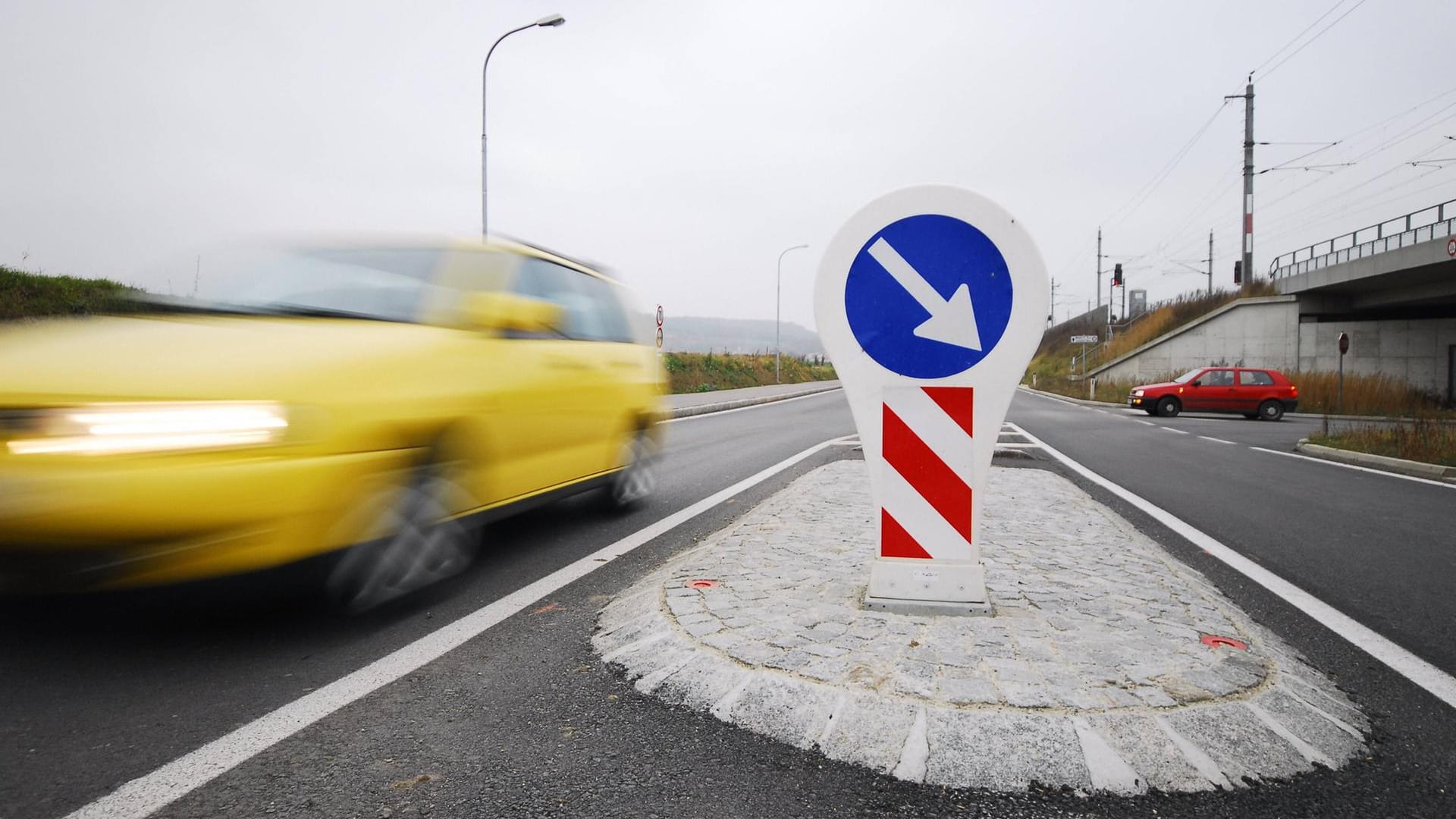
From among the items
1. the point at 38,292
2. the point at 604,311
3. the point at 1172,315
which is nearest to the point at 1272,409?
the point at 1172,315

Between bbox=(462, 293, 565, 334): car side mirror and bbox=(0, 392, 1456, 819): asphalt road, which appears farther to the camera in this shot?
bbox=(462, 293, 565, 334): car side mirror

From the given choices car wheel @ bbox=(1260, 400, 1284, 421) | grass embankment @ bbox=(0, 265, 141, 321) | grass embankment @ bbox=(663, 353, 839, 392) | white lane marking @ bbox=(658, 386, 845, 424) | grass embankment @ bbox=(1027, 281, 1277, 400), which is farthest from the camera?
grass embankment @ bbox=(1027, 281, 1277, 400)

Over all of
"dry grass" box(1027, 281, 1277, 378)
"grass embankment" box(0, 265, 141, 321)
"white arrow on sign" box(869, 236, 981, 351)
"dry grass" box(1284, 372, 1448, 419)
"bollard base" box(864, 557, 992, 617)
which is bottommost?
"bollard base" box(864, 557, 992, 617)

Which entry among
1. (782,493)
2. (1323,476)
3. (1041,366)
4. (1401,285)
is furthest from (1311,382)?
(1041,366)

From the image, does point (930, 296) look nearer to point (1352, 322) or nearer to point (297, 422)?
point (297, 422)

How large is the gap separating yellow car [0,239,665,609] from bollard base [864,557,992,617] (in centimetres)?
207

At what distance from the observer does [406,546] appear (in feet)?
11.7

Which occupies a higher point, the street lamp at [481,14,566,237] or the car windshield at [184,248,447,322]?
the street lamp at [481,14,566,237]

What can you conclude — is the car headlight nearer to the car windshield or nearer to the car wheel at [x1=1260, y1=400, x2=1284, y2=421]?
the car windshield

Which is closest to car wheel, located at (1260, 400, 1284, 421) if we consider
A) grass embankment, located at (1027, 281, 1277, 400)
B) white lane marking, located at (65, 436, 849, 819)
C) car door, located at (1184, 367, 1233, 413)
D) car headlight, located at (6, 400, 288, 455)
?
car door, located at (1184, 367, 1233, 413)

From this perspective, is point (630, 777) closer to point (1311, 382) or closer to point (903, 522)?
point (903, 522)

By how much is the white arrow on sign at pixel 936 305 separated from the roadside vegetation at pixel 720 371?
1120 inches

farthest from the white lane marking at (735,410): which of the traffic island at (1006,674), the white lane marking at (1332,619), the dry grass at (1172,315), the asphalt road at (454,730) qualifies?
the dry grass at (1172,315)

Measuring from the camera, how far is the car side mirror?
13.3ft
